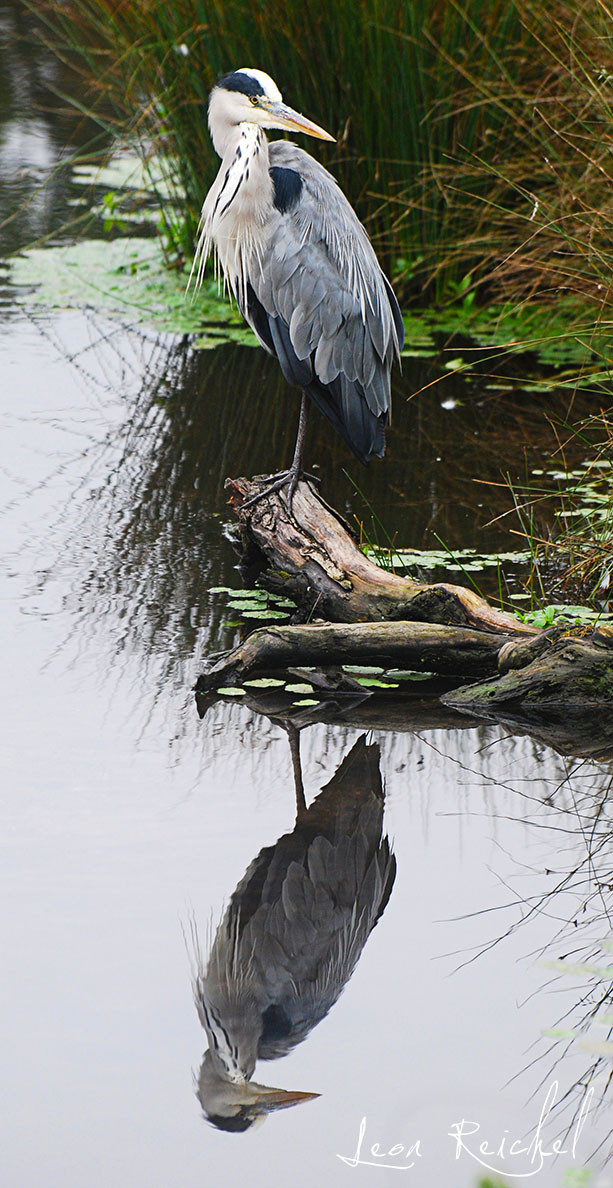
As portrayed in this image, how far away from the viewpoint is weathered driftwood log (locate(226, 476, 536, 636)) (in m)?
3.56

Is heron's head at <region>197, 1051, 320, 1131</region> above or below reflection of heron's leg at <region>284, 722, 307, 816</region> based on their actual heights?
below

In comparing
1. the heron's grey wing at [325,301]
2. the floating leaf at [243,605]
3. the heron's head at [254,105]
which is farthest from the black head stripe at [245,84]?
the floating leaf at [243,605]

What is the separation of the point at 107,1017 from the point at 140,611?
1.70 m

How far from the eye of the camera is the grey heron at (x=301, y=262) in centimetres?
407

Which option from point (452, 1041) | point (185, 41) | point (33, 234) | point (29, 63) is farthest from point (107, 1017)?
point (29, 63)

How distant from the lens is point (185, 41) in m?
6.37

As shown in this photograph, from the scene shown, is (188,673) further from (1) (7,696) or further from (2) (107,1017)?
(2) (107,1017)

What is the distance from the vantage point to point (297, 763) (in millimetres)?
3170

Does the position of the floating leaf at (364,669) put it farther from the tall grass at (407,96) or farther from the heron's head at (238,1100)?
the tall grass at (407,96)

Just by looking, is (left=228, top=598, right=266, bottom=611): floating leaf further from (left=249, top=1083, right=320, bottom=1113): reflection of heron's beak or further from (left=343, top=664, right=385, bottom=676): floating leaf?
(left=249, top=1083, right=320, bottom=1113): reflection of heron's beak

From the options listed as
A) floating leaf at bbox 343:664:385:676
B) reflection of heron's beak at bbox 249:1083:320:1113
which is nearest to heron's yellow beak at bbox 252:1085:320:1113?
reflection of heron's beak at bbox 249:1083:320:1113

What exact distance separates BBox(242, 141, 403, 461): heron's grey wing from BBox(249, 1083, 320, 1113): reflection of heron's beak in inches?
91.9

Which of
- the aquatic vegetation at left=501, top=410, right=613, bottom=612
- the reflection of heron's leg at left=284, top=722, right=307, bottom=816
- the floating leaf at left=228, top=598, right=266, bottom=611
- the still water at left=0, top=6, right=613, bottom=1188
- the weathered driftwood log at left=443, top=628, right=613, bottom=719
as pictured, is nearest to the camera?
the still water at left=0, top=6, right=613, bottom=1188

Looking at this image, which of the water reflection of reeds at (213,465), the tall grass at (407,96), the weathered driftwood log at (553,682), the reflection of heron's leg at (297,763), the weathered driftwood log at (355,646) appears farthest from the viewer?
the tall grass at (407,96)
